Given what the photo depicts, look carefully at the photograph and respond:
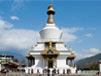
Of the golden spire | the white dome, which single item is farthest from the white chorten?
the golden spire

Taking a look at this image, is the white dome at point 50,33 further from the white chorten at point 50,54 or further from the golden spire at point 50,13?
the golden spire at point 50,13

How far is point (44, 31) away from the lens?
45.3 metres

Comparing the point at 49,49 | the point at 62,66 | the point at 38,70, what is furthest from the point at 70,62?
the point at 38,70

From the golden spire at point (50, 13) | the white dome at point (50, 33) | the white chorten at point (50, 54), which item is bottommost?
the white chorten at point (50, 54)

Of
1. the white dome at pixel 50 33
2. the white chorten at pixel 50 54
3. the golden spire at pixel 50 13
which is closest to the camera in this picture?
the white chorten at pixel 50 54

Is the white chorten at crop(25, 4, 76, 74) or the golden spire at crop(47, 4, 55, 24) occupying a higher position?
the golden spire at crop(47, 4, 55, 24)

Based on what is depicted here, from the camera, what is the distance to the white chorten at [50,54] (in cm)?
3978

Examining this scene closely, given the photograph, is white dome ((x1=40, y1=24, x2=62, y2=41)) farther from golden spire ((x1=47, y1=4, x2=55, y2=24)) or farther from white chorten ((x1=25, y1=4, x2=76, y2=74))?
golden spire ((x1=47, y1=4, x2=55, y2=24))

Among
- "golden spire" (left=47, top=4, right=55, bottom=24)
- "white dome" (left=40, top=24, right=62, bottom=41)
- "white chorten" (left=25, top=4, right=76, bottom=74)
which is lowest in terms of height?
"white chorten" (left=25, top=4, right=76, bottom=74)

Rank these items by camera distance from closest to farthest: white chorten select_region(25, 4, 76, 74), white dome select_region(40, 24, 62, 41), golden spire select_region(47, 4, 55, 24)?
white chorten select_region(25, 4, 76, 74) → white dome select_region(40, 24, 62, 41) → golden spire select_region(47, 4, 55, 24)

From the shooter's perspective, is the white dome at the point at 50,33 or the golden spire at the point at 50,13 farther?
the golden spire at the point at 50,13

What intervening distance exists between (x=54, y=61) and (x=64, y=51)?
3257 millimetres

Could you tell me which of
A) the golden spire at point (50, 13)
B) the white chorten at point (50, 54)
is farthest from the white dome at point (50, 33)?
the golden spire at point (50, 13)

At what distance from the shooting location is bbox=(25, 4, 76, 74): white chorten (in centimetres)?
3978
